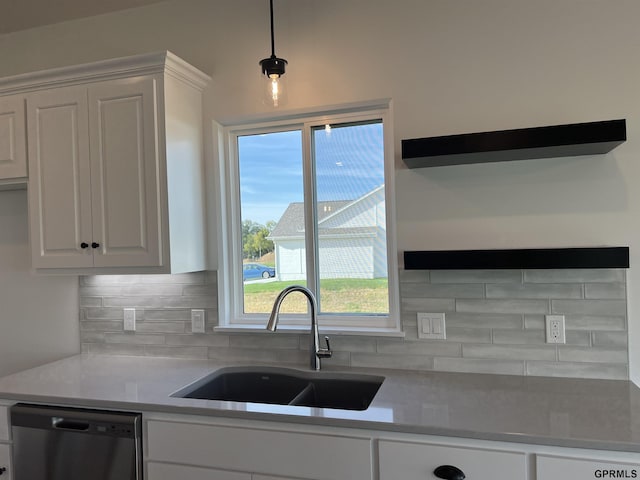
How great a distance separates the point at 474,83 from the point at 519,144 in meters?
0.41

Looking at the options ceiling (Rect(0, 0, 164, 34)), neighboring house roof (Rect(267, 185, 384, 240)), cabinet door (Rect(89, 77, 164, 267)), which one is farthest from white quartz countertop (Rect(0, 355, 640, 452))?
ceiling (Rect(0, 0, 164, 34))

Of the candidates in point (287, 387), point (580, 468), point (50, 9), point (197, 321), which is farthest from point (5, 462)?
point (50, 9)

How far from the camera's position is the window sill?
7.11 ft

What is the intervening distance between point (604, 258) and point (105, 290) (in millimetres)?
2375

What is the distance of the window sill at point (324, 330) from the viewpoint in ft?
7.11

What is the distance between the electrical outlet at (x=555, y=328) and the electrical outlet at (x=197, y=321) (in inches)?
63.2

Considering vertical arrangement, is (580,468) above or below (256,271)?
below

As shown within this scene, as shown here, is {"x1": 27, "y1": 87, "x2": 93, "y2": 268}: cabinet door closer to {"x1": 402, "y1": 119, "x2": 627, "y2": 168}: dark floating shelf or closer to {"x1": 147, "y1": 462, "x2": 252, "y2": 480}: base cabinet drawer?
{"x1": 147, "y1": 462, "x2": 252, "y2": 480}: base cabinet drawer

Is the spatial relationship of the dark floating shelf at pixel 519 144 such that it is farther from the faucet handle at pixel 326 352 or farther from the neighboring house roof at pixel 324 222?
the faucet handle at pixel 326 352

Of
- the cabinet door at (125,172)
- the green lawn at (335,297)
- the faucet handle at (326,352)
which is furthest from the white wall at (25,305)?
the faucet handle at (326,352)

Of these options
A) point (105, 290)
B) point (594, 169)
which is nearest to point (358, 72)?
point (594, 169)

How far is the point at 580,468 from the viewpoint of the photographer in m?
1.36

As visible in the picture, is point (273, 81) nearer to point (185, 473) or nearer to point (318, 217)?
point (318, 217)

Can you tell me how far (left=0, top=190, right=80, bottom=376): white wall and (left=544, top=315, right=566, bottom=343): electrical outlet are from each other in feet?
7.84
